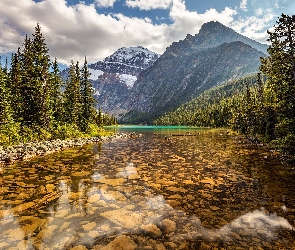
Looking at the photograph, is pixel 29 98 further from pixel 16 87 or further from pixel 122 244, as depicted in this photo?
pixel 122 244

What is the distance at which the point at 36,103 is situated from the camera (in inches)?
1324

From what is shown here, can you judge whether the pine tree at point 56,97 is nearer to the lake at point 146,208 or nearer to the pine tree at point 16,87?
the pine tree at point 16,87

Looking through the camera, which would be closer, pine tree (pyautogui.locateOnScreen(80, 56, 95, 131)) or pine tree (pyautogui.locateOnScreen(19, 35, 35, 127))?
pine tree (pyautogui.locateOnScreen(19, 35, 35, 127))

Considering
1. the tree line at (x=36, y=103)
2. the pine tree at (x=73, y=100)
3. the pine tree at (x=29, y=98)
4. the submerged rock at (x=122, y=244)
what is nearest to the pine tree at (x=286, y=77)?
the submerged rock at (x=122, y=244)

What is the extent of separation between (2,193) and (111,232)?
6.08m

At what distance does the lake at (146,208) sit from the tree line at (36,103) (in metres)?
16.6

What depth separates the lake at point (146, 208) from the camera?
639 cm

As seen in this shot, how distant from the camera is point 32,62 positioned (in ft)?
115

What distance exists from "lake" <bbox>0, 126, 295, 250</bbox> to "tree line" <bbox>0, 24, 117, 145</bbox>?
16.6 m

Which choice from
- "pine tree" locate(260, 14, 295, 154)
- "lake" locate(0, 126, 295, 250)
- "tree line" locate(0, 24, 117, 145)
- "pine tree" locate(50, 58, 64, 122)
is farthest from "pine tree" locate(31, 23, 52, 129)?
"pine tree" locate(260, 14, 295, 154)

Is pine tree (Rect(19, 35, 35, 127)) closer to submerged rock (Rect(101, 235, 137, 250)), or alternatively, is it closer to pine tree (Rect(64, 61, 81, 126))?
pine tree (Rect(64, 61, 81, 126))

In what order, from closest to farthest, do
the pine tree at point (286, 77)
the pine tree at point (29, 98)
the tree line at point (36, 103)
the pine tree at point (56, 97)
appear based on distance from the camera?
1. the pine tree at point (286, 77)
2. the tree line at point (36, 103)
3. the pine tree at point (29, 98)
4. the pine tree at point (56, 97)

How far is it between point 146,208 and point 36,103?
3034 cm

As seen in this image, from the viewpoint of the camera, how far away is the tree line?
2872 centimetres
